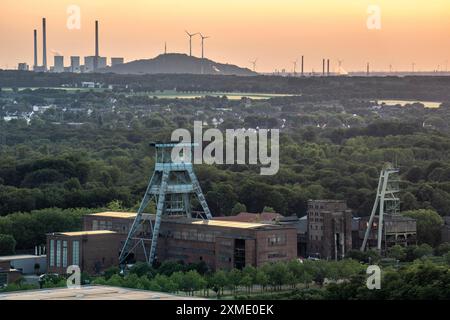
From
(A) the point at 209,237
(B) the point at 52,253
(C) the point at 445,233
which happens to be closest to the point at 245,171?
(C) the point at 445,233

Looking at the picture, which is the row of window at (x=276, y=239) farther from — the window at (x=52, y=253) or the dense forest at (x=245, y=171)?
the dense forest at (x=245, y=171)

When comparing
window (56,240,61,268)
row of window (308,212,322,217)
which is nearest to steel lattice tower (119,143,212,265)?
window (56,240,61,268)

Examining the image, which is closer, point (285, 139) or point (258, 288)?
point (258, 288)

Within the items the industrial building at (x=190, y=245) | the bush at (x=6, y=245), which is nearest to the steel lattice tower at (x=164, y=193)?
the industrial building at (x=190, y=245)

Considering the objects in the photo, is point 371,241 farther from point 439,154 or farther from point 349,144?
point 349,144
